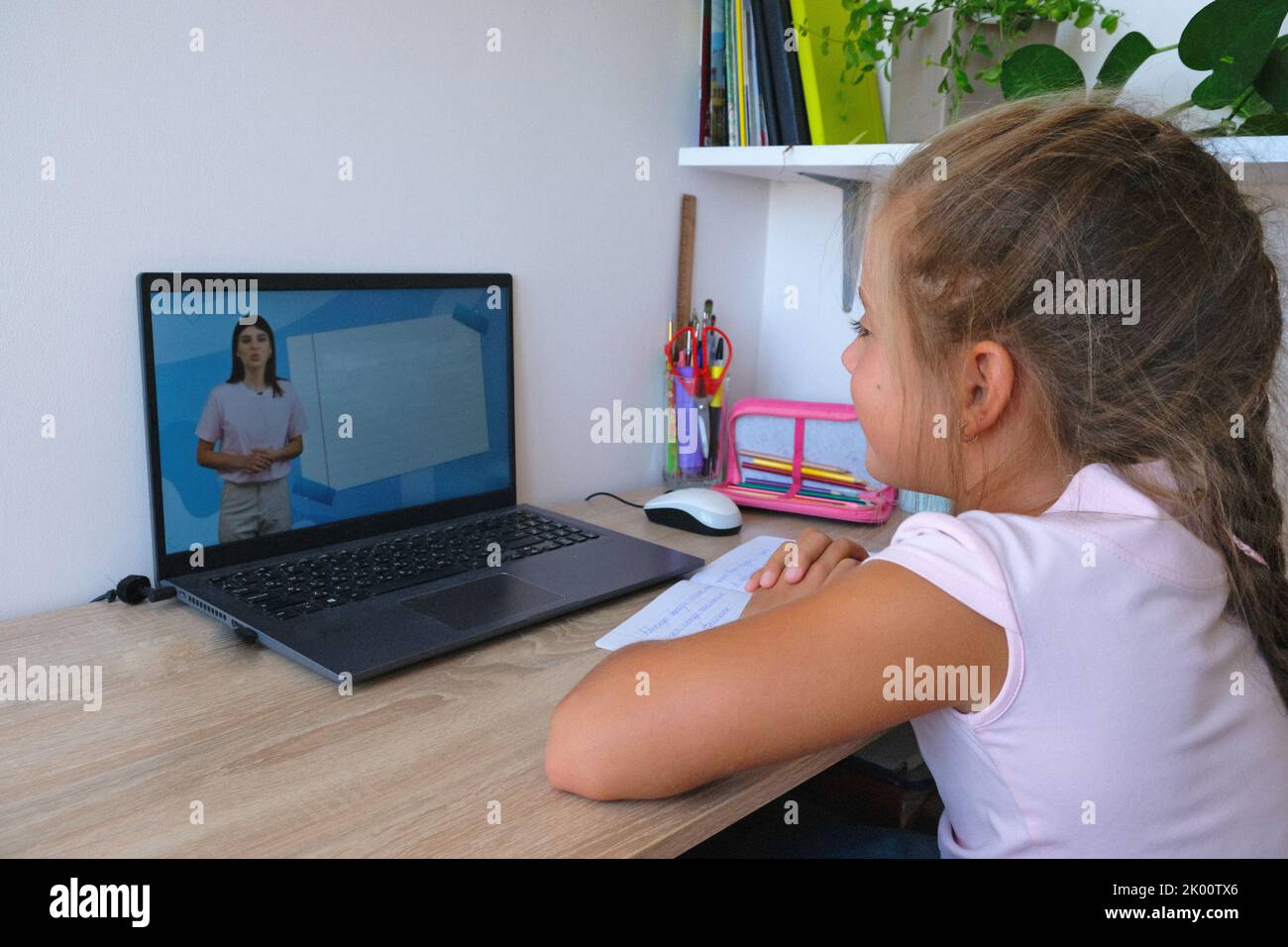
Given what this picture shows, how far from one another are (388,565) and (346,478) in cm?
13

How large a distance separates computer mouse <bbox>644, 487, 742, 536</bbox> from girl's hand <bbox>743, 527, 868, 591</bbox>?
0.28m

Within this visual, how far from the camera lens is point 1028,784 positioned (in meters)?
0.70

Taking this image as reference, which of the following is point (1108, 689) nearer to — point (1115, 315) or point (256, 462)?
point (1115, 315)

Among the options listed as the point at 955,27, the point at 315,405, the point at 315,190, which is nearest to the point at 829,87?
the point at 955,27

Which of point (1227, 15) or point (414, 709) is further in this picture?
point (1227, 15)

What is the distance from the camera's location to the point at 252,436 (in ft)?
3.55

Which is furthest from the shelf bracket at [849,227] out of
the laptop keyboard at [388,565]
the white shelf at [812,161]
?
the laptop keyboard at [388,565]

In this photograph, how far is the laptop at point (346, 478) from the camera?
0.99 m

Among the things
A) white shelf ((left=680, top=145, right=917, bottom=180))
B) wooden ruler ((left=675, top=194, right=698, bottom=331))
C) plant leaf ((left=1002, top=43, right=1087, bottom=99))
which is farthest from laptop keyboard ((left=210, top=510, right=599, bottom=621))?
plant leaf ((left=1002, top=43, right=1087, bottom=99))

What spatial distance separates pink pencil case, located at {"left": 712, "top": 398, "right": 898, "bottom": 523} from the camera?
1472 millimetres

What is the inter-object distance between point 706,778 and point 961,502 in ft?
1.03

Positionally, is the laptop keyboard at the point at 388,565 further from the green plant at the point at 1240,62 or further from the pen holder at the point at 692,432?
the green plant at the point at 1240,62
